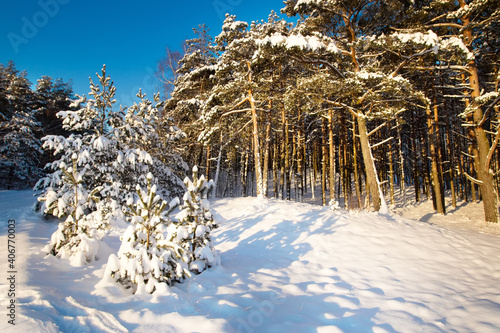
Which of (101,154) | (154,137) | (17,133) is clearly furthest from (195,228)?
(17,133)

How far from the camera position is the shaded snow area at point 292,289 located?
2420mm

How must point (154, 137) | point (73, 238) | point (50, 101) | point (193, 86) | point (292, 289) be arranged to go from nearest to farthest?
point (292, 289) < point (73, 238) < point (154, 137) < point (193, 86) < point (50, 101)

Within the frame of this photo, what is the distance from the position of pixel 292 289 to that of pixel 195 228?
2.01 metres

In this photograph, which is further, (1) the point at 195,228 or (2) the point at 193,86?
(2) the point at 193,86

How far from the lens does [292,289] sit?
3793mm

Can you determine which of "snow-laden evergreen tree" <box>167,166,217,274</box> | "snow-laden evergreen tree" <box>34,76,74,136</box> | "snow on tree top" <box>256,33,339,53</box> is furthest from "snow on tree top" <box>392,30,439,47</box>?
"snow-laden evergreen tree" <box>34,76,74,136</box>

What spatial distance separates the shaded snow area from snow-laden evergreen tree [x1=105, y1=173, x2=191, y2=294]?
0.20 m

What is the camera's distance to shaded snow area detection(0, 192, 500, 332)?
7.94 ft

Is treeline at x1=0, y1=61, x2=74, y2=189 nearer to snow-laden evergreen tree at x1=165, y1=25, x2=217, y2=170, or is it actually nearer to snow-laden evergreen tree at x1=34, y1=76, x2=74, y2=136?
snow-laden evergreen tree at x1=34, y1=76, x2=74, y2=136

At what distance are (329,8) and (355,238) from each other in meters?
9.70

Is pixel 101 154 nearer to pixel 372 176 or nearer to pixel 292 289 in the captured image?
pixel 292 289

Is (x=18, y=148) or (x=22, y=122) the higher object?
(x=22, y=122)

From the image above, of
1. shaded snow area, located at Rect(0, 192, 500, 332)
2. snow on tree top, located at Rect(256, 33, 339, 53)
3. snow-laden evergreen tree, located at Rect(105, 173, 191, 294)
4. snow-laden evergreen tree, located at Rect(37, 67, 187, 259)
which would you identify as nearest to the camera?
shaded snow area, located at Rect(0, 192, 500, 332)

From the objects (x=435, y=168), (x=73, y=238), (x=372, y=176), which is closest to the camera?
(x=73, y=238)
